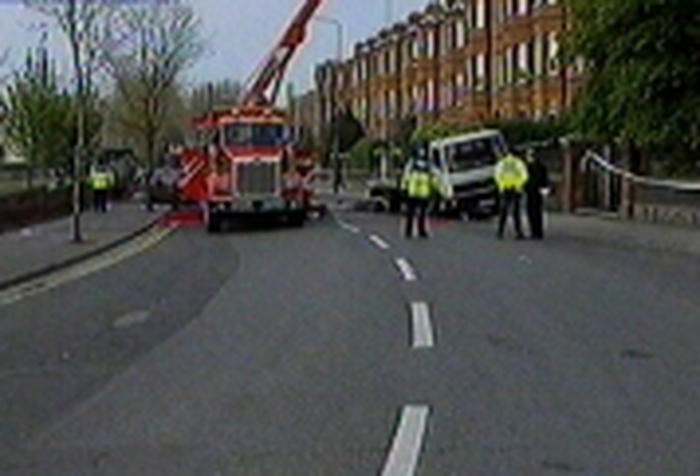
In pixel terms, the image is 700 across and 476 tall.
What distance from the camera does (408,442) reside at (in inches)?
311

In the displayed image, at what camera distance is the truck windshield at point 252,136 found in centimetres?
3394

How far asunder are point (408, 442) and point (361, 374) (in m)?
2.49

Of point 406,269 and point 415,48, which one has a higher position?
point 415,48

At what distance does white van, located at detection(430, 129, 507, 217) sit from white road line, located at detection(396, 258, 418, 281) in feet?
56.7

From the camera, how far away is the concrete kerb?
2040cm

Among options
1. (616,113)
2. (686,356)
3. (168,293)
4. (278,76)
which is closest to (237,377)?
(686,356)

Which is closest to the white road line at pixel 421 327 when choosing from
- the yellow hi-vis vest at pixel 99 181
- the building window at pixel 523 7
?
the yellow hi-vis vest at pixel 99 181

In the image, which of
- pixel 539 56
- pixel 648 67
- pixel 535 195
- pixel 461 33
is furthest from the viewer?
pixel 461 33

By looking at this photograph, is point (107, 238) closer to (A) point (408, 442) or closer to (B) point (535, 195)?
(B) point (535, 195)

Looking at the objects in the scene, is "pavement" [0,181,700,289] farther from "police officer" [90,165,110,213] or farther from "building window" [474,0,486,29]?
"building window" [474,0,486,29]

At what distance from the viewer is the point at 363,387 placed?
981 centimetres

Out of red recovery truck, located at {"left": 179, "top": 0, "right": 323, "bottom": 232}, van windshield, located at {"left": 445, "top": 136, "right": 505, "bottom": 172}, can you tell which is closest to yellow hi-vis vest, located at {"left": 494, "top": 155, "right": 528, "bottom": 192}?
red recovery truck, located at {"left": 179, "top": 0, "right": 323, "bottom": 232}

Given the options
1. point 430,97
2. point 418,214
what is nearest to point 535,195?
point 418,214

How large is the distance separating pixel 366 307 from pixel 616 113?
56.8 feet
